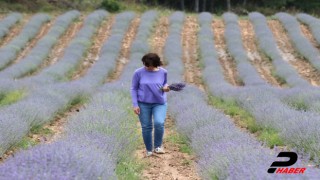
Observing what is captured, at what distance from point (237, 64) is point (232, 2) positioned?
80.2 feet

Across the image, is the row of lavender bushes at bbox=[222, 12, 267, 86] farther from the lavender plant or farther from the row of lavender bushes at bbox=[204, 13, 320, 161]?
the lavender plant

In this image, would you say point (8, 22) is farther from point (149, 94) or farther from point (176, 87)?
point (176, 87)

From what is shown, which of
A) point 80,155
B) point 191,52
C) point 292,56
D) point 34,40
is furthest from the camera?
point 34,40

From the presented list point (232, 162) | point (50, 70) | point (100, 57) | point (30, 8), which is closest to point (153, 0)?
point (30, 8)

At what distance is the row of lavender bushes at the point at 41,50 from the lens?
16161 millimetres

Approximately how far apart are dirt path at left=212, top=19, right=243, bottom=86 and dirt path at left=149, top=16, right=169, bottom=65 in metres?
2.24

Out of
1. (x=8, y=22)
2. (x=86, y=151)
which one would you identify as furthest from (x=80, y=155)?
(x=8, y=22)

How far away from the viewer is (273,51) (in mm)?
19328

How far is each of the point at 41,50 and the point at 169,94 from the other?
9033 mm

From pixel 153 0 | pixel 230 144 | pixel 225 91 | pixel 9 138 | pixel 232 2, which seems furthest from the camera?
pixel 232 2

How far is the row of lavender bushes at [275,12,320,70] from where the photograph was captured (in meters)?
18.2

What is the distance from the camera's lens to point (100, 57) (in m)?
19.5

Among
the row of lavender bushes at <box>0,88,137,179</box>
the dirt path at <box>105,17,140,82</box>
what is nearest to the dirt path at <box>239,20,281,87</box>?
the dirt path at <box>105,17,140,82</box>

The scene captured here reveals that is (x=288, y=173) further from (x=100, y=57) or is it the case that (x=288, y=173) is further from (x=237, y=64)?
(x=100, y=57)
